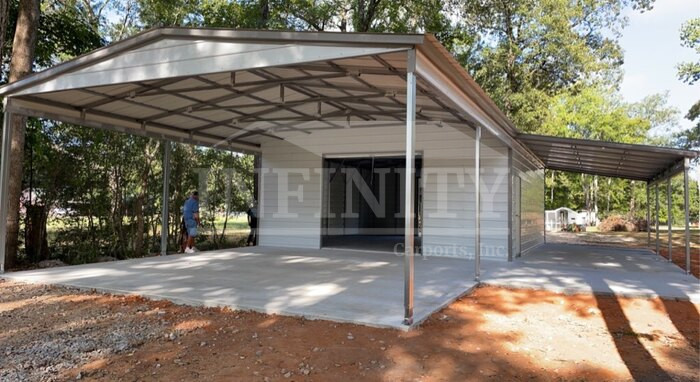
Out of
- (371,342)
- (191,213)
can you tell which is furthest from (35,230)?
(371,342)

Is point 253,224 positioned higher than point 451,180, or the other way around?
point 451,180

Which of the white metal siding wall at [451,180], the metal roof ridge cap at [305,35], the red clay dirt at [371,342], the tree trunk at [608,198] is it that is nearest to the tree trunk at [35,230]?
the red clay dirt at [371,342]

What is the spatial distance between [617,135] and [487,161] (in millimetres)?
20125

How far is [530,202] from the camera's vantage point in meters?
11.6

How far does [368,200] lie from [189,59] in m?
12.9

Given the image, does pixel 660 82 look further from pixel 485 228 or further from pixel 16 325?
pixel 16 325

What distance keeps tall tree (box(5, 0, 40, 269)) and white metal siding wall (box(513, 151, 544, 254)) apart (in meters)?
8.90

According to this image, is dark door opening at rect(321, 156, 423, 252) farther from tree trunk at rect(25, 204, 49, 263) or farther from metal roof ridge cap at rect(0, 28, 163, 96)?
metal roof ridge cap at rect(0, 28, 163, 96)

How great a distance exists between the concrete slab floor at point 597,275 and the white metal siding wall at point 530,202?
871 mm

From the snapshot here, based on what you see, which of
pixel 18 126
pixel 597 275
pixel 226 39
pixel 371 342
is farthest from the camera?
pixel 597 275

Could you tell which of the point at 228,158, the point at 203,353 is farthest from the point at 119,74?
the point at 228,158

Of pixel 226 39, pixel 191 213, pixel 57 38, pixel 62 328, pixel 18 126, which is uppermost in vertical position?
pixel 57 38

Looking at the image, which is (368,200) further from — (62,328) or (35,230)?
(62,328)

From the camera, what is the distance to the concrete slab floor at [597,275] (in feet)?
19.1
